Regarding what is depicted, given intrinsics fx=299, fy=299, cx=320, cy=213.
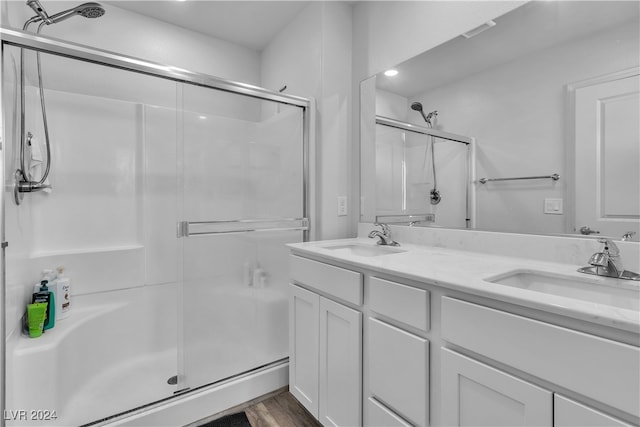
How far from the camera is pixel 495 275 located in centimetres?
92

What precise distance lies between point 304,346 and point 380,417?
1.71ft

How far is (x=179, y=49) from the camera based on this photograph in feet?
7.42

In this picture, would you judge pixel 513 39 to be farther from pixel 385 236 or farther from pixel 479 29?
pixel 385 236

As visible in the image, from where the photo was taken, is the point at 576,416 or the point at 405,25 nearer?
the point at 576,416

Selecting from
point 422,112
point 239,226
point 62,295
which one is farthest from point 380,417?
point 62,295

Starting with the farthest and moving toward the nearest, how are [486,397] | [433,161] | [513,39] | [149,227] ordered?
[149,227] < [433,161] < [513,39] < [486,397]

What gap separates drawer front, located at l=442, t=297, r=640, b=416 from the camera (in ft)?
1.86

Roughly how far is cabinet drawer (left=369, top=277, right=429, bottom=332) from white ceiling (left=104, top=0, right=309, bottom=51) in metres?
1.94

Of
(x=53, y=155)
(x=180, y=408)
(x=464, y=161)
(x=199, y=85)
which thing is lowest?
(x=180, y=408)

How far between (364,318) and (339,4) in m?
1.96

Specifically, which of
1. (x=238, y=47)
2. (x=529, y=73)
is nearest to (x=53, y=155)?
(x=238, y=47)

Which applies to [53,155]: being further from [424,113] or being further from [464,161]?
[464,161]

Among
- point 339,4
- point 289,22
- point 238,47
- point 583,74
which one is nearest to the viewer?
point 583,74

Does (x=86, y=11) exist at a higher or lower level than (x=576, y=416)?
higher
